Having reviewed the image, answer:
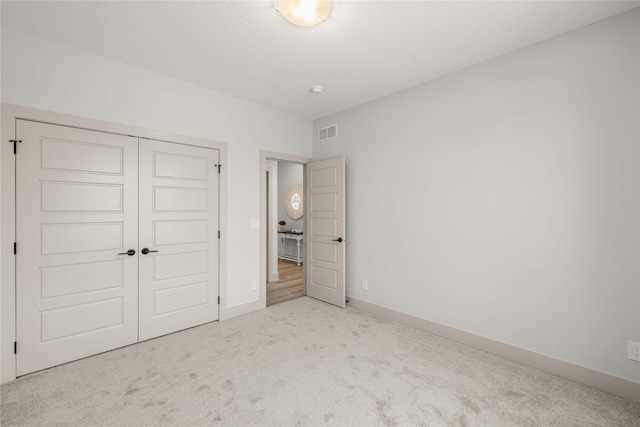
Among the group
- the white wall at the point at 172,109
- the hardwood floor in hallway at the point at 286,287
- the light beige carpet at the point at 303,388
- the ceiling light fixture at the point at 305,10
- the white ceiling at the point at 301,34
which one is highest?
the white ceiling at the point at 301,34

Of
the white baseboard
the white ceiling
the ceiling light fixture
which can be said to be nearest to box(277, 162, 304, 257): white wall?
the white ceiling

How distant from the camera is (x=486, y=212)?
2.78 meters

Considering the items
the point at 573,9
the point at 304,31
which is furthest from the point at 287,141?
the point at 573,9

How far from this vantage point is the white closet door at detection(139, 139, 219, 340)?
9.81 ft

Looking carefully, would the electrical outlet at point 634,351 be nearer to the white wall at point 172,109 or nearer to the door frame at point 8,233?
the white wall at point 172,109

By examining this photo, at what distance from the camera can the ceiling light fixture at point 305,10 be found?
1913 millimetres

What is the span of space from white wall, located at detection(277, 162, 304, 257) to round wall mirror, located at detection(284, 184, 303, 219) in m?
0.12

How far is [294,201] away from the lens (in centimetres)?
755

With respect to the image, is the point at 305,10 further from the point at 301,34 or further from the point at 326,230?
the point at 326,230

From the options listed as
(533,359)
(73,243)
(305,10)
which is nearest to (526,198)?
(533,359)

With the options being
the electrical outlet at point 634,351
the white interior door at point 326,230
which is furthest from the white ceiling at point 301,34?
the electrical outlet at point 634,351

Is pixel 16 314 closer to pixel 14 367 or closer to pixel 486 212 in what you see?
pixel 14 367

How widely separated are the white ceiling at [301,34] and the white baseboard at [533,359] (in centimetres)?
275

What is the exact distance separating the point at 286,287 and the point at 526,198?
383 centimetres
